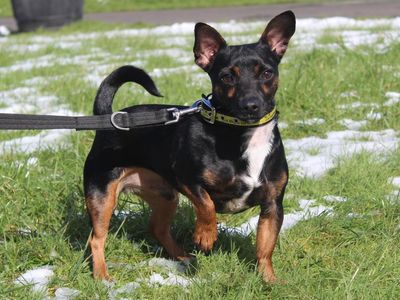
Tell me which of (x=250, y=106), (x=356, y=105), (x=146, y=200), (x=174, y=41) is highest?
(x=250, y=106)

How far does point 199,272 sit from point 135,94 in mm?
3482

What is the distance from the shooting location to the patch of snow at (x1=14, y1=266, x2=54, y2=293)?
3145 mm

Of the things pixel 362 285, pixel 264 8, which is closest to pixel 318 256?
pixel 362 285

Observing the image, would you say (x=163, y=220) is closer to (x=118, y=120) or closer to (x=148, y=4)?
(x=118, y=120)

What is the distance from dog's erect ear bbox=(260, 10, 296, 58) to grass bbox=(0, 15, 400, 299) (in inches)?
39.4

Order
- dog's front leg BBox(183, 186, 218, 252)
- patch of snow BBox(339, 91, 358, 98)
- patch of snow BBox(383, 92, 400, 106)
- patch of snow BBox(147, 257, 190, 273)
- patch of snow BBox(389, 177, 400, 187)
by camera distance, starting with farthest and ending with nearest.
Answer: patch of snow BBox(339, 91, 358, 98) → patch of snow BBox(383, 92, 400, 106) → patch of snow BBox(389, 177, 400, 187) → patch of snow BBox(147, 257, 190, 273) → dog's front leg BBox(183, 186, 218, 252)

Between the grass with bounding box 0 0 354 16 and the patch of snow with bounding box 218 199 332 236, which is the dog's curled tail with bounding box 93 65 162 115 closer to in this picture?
the patch of snow with bounding box 218 199 332 236

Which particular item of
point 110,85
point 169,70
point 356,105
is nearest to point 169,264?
point 110,85

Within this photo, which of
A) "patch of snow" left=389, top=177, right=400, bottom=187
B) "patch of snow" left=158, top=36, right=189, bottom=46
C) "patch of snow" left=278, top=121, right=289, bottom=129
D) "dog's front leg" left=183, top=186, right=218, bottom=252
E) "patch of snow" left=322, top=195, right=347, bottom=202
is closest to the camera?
"dog's front leg" left=183, top=186, right=218, bottom=252

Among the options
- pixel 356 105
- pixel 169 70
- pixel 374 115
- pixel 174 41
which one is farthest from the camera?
pixel 174 41

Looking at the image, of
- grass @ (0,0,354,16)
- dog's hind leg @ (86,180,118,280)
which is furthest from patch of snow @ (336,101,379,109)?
grass @ (0,0,354,16)

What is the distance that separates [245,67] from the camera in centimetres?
308

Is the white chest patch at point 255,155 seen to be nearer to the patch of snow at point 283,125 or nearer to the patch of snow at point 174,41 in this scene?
the patch of snow at point 283,125

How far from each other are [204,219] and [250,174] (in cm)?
29
